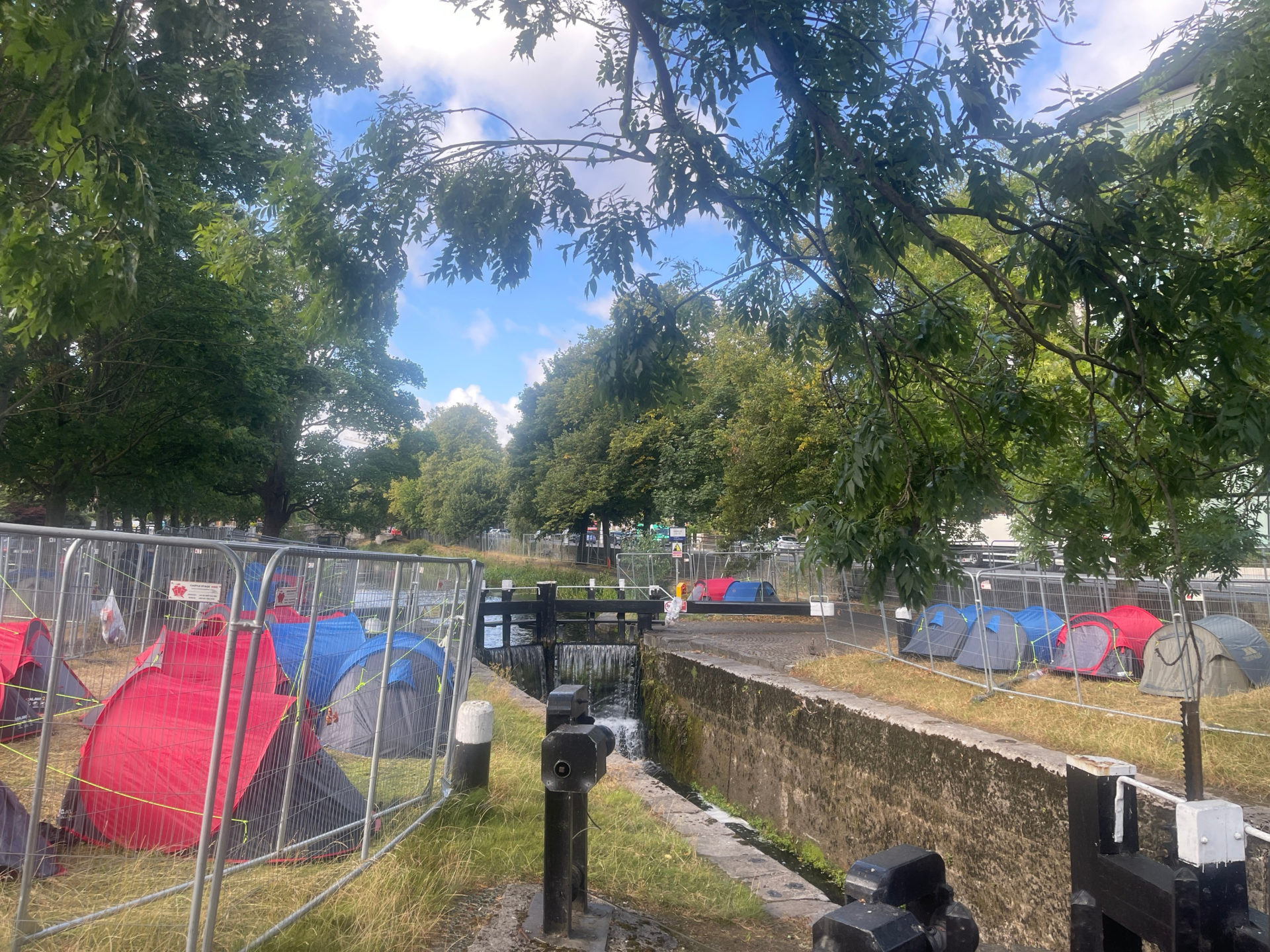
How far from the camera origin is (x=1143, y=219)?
12.6 feet

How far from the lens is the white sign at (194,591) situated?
3127 mm

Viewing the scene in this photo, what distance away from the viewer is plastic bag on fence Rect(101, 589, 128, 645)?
3.31 meters

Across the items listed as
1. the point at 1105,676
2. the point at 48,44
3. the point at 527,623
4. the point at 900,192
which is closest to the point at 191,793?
the point at 48,44

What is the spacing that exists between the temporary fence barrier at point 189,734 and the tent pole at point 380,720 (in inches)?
0.5

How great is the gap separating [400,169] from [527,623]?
19.3 m

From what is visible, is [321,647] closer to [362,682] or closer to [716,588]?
[362,682]

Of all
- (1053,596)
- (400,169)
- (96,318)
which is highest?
(400,169)

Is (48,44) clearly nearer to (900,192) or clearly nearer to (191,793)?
(191,793)

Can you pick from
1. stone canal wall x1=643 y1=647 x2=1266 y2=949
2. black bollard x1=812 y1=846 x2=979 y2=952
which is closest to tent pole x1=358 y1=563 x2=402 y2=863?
black bollard x1=812 y1=846 x2=979 y2=952

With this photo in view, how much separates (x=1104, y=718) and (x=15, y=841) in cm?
809

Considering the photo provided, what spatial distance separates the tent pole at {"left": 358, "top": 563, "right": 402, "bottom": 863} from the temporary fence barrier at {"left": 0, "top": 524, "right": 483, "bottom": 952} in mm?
13

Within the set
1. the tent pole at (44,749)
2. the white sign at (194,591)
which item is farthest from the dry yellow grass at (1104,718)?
the tent pole at (44,749)

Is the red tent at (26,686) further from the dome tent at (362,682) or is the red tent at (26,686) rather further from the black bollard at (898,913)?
the black bollard at (898,913)

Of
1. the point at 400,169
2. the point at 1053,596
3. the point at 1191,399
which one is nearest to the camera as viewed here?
the point at 1191,399
